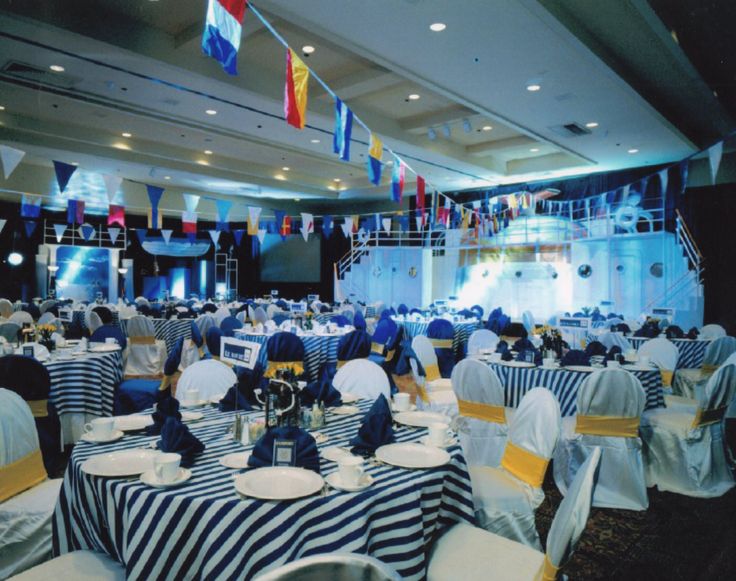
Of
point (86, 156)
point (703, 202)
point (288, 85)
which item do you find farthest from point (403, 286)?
point (288, 85)

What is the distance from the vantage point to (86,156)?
479 inches

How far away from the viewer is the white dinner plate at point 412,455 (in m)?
2.11

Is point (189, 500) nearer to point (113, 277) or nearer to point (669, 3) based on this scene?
point (669, 3)

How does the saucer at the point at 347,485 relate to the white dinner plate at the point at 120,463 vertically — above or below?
below

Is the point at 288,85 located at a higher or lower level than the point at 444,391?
higher

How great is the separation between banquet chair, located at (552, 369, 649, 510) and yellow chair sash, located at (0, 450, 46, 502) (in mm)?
3362

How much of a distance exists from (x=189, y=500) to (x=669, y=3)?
7.24m

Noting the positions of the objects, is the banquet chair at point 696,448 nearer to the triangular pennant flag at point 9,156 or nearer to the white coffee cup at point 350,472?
the white coffee cup at point 350,472

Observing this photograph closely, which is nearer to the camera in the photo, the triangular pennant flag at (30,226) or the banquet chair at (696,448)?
the banquet chair at (696,448)

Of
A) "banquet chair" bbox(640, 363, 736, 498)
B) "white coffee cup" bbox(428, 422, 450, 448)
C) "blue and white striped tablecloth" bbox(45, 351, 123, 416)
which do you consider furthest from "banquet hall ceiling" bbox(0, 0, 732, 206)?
"white coffee cup" bbox(428, 422, 450, 448)

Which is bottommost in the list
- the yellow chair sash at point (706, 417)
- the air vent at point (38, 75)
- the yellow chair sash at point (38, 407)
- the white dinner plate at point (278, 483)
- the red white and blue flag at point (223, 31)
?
the yellow chair sash at point (706, 417)

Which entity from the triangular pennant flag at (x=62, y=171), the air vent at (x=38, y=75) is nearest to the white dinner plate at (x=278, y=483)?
the air vent at (x=38, y=75)

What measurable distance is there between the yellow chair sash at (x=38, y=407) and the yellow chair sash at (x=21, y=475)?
4.08 ft

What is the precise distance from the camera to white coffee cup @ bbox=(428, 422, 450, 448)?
2.35 m
